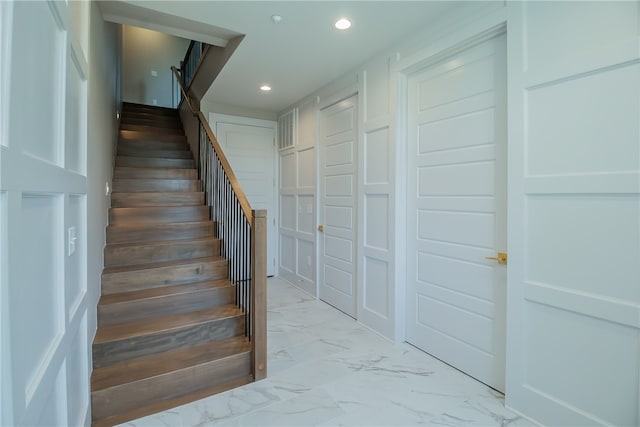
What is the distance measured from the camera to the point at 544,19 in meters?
1.74

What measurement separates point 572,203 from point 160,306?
109 inches

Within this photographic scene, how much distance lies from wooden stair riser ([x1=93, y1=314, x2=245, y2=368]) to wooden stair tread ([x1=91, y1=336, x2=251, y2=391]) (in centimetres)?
4

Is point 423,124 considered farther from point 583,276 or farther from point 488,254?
point 583,276

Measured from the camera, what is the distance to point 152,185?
143 inches

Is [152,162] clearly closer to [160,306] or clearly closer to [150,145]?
[150,145]

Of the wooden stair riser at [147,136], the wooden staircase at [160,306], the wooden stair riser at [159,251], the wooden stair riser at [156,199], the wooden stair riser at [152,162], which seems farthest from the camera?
the wooden stair riser at [147,136]

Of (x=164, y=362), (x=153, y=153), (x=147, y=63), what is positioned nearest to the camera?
Result: (x=164, y=362)

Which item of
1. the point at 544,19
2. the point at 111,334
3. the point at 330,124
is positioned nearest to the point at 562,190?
the point at 544,19

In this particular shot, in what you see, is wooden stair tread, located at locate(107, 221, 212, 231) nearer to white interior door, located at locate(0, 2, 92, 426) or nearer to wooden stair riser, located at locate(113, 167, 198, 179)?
wooden stair riser, located at locate(113, 167, 198, 179)

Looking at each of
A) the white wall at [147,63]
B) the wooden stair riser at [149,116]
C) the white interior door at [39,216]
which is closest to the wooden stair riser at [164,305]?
the white interior door at [39,216]

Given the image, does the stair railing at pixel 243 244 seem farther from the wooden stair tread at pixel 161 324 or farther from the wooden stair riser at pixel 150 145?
the wooden stair riser at pixel 150 145

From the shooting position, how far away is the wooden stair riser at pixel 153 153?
13.3ft

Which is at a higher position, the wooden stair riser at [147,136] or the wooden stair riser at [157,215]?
the wooden stair riser at [147,136]

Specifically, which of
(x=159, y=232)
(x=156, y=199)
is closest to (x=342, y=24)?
(x=159, y=232)
